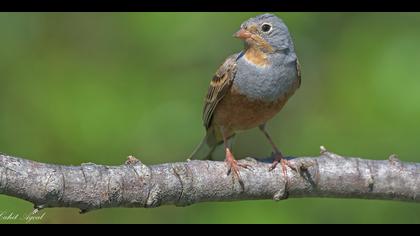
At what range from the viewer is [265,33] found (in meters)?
6.02

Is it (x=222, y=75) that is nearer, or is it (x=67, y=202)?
(x=67, y=202)

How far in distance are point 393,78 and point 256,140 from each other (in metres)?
1.62

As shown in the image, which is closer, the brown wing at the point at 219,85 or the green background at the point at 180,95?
the green background at the point at 180,95

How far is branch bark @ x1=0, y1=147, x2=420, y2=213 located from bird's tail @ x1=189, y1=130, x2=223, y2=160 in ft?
3.77

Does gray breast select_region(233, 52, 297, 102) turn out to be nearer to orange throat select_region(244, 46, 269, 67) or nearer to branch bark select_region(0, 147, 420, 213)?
orange throat select_region(244, 46, 269, 67)

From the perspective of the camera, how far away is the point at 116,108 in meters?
6.18

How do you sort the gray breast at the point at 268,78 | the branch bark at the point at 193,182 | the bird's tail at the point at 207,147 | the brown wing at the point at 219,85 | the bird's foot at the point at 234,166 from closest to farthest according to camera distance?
the branch bark at the point at 193,182
the bird's foot at the point at 234,166
the gray breast at the point at 268,78
the brown wing at the point at 219,85
the bird's tail at the point at 207,147

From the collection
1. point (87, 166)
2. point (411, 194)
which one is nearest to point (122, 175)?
point (87, 166)

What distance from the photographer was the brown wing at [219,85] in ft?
20.1

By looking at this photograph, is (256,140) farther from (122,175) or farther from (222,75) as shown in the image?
(122,175)

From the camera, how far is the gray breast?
19.5 ft

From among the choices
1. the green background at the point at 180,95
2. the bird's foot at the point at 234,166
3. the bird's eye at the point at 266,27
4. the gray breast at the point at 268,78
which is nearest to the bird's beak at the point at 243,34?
the bird's eye at the point at 266,27

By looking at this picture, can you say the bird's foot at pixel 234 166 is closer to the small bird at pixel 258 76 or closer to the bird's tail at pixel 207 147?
the small bird at pixel 258 76

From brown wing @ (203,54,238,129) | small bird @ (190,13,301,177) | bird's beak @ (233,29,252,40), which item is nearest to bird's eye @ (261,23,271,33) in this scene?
small bird @ (190,13,301,177)
